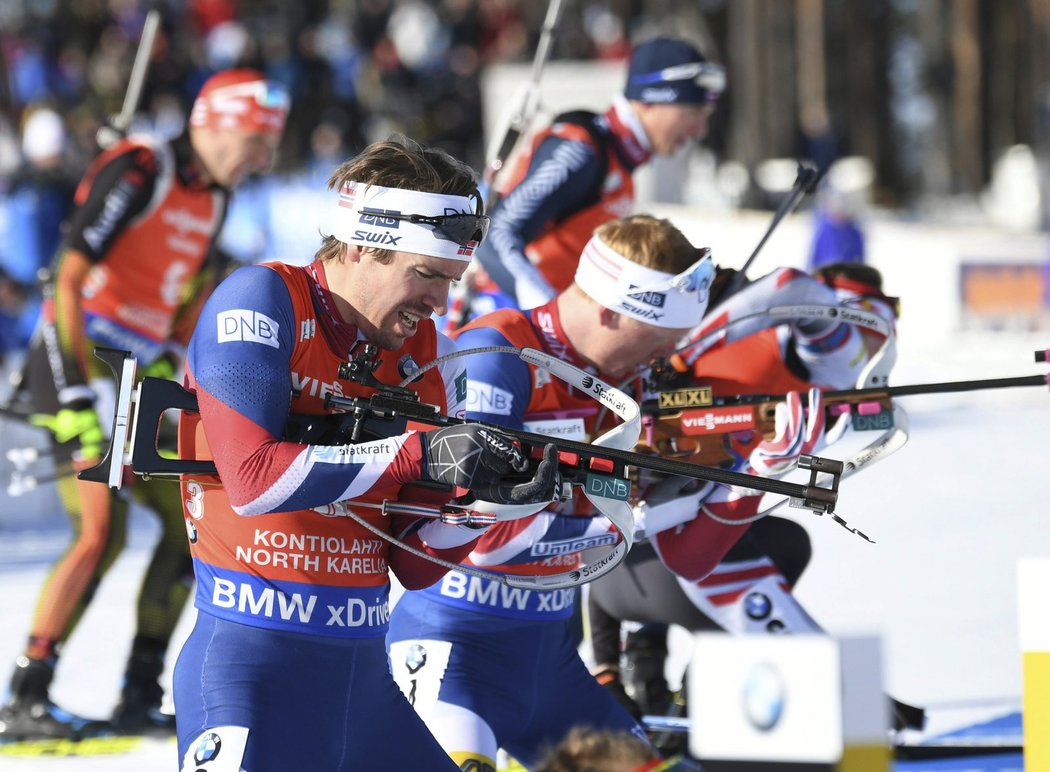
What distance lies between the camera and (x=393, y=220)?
3.16m

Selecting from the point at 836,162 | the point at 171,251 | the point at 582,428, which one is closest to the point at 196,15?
the point at 836,162

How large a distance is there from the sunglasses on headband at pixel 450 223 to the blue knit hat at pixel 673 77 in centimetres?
282

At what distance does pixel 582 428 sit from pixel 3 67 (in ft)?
53.2

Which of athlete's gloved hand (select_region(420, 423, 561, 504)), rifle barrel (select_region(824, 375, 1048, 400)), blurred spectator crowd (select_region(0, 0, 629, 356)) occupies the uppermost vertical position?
blurred spectator crowd (select_region(0, 0, 629, 356))

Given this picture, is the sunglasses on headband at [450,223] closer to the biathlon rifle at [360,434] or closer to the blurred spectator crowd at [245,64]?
the biathlon rifle at [360,434]

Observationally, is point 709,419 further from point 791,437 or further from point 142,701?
point 142,701

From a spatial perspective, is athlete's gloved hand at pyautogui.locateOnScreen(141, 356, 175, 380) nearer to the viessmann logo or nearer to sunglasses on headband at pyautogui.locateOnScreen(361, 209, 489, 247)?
the viessmann logo

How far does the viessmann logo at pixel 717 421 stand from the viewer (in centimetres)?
433

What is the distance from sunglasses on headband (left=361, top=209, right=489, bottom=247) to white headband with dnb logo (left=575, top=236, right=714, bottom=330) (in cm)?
71

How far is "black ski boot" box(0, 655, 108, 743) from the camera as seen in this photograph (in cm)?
560

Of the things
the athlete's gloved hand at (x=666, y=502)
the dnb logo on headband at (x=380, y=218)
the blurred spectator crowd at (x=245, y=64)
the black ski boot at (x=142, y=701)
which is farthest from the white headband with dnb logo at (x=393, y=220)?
the blurred spectator crowd at (x=245, y=64)


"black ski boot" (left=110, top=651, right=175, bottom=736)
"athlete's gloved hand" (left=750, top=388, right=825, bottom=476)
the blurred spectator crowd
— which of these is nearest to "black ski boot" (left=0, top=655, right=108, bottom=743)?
"black ski boot" (left=110, top=651, right=175, bottom=736)

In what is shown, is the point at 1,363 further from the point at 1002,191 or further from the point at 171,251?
the point at 1002,191

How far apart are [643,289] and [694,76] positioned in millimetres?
2306
